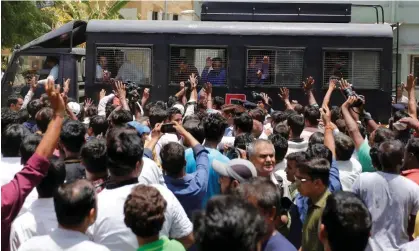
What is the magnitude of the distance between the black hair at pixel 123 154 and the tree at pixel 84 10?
23639 millimetres

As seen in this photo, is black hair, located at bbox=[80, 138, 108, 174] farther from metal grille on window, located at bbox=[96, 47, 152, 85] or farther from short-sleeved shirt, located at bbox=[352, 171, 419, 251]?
metal grille on window, located at bbox=[96, 47, 152, 85]

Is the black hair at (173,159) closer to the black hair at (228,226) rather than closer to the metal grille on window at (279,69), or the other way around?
the black hair at (228,226)

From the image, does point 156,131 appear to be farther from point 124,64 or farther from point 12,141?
point 124,64

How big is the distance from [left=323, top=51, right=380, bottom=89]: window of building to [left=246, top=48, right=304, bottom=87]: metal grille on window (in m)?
0.49

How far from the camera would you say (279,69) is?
36.9 ft

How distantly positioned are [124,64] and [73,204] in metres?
8.22

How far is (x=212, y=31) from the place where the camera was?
11289mm

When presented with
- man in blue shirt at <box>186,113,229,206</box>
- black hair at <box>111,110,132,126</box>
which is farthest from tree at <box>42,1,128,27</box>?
man in blue shirt at <box>186,113,229,206</box>

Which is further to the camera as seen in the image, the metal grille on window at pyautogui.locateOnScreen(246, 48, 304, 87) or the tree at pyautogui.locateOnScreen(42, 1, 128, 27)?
the tree at pyautogui.locateOnScreen(42, 1, 128, 27)

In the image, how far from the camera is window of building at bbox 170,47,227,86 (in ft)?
36.9

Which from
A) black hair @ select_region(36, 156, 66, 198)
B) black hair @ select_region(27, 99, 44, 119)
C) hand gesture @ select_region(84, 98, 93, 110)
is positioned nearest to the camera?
black hair @ select_region(36, 156, 66, 198)

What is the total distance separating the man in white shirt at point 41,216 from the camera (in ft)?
11.8

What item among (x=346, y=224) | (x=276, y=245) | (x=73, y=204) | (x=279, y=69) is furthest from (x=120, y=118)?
(x=279, y=69)

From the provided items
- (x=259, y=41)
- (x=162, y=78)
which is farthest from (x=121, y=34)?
(x=259, y=41)
